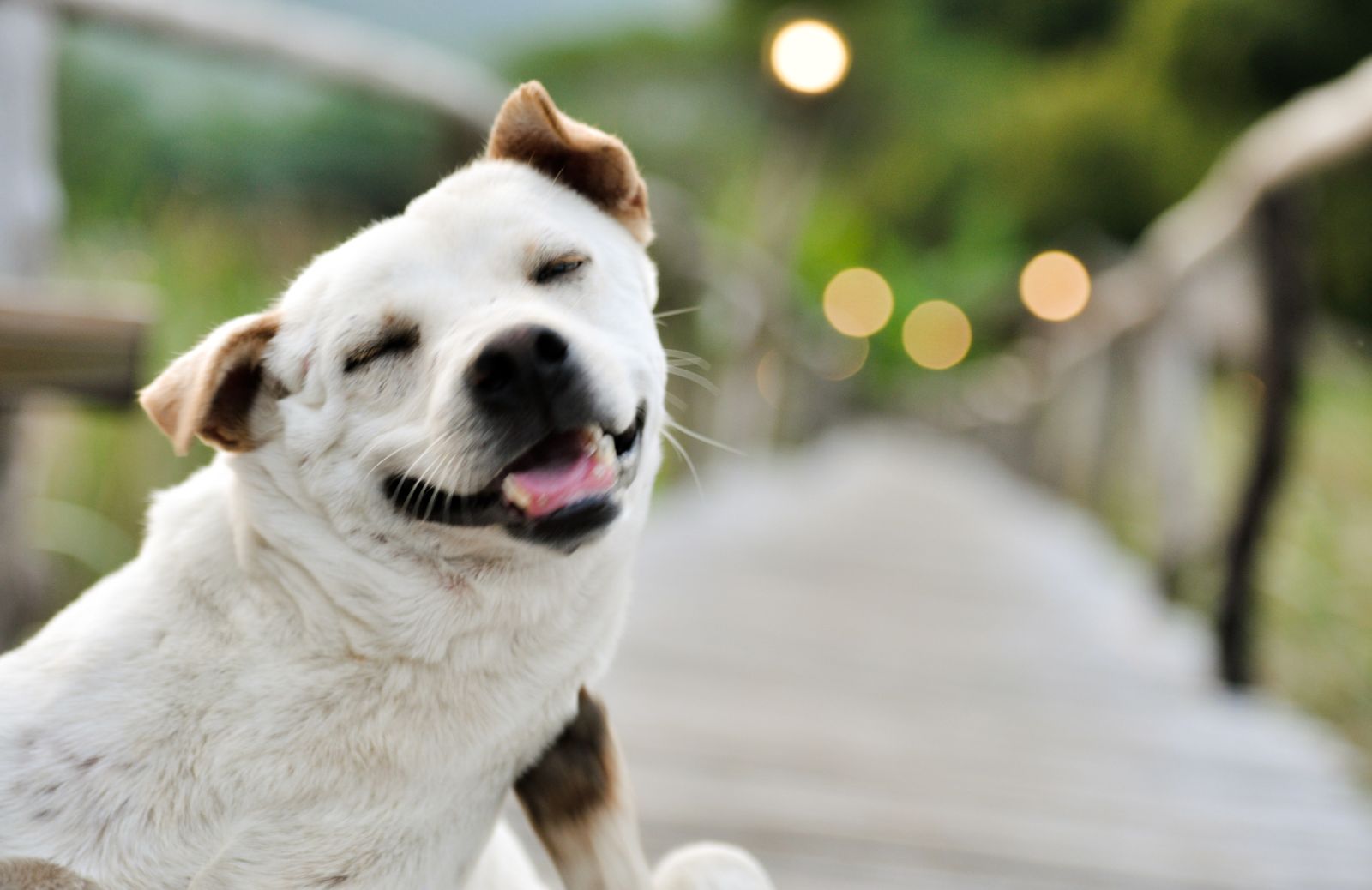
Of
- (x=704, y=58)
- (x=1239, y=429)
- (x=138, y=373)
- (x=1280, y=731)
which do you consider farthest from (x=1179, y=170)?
(x=704, y=58)

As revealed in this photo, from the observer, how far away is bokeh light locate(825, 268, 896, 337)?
19.7 m

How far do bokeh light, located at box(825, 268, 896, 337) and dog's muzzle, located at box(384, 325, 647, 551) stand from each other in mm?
18217

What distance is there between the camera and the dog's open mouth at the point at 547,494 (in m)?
0.98

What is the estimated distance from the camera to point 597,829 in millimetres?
1081

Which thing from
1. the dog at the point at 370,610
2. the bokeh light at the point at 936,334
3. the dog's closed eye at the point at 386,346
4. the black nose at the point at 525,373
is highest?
the black nose at the point at 525,373

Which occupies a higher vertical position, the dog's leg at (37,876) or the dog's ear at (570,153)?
the dog's ear at (570,153)

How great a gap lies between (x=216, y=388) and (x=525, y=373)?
0.91 ft

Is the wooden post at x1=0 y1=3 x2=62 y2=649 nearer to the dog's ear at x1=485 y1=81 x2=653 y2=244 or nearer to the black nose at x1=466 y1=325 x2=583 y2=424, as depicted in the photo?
the dog's ear at x1=485 y1=81 x2=653 y2=244

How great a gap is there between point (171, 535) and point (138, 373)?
0.55 metres

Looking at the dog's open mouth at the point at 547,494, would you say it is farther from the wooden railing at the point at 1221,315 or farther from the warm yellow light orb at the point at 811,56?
the warm yellow light orb at the point at 811,56

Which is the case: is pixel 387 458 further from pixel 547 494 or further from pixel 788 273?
pixel 788 273

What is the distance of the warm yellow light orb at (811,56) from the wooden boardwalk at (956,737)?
12.2 ft

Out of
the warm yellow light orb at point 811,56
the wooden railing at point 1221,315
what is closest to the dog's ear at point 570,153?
the wooden railing at point 1221,315

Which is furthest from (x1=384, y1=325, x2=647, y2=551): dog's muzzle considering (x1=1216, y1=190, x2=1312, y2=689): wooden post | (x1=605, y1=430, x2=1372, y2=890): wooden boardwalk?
(x1=1216, y1=190, x2=1312, y2=689): wooden post
